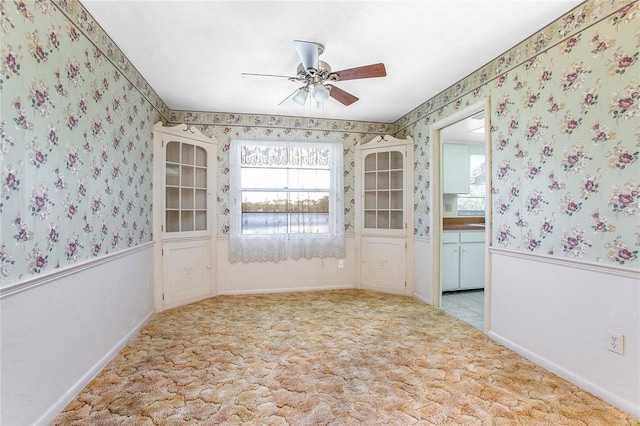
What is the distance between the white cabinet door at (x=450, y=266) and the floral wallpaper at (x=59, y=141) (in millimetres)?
3871

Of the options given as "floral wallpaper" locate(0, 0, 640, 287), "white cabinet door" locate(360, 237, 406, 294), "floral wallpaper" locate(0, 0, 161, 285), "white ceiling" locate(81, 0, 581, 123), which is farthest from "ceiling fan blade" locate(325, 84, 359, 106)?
"white cabinet door" locate(360, 237, 406, 294)

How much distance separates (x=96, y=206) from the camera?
2.11m

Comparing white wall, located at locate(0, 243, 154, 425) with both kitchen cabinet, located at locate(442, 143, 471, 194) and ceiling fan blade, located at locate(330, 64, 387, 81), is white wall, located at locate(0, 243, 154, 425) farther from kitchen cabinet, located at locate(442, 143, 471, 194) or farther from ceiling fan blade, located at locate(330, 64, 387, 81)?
kitchen cabinet, located at locate(442, 143, 471, 194)

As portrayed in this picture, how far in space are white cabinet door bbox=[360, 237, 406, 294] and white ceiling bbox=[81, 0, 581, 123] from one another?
6.68 feet

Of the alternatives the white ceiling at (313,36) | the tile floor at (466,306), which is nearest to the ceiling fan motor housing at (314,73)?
the white ceiling at (313,36)

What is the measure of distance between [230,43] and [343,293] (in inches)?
126

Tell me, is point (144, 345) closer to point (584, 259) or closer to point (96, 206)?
point (96, 206)

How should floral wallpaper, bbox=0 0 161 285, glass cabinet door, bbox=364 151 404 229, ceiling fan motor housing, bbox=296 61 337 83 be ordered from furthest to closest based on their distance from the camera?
1. glass cabinet door, bbox=364 151 404 229
2. ceiling fan motor housing, bbox=296 61 337 83
3. floral wallpaper, bbox=0 0 161 285

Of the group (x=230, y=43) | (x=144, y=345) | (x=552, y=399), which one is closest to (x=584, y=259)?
(x=552, y=399)

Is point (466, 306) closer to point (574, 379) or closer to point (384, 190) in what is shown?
point (574, 379)

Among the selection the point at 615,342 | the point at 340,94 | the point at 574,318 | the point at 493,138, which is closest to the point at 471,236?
the point at 493,138

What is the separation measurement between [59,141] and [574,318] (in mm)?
3398

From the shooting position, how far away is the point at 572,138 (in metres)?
1.98

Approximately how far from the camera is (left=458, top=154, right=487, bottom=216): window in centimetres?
514
